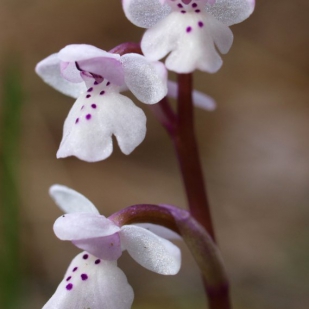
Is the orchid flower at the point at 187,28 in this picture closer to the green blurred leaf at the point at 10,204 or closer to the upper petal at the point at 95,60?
the upper petal at the point at 95,60

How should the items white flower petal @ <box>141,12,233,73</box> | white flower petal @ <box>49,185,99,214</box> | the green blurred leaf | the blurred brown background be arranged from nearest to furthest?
white flower petal @ <box>141,12,233,73</box>, white flower petal @ <box>49,185,99,214</box>, the green blurred leaf, the blurred brown background

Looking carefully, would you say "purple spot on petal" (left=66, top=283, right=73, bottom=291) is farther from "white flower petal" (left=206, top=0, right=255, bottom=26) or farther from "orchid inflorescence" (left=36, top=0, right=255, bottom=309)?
"white flower petal" (left=206, top=0, right=255, bottom=26)

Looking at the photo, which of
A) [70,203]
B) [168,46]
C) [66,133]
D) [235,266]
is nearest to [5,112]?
[70,203]

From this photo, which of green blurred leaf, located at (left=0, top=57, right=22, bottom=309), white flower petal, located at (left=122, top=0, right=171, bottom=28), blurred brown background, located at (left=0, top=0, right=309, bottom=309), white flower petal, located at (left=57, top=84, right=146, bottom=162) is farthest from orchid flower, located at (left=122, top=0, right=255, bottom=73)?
blurred brown background, located at (left=0, top=0, right=309, bottom=309)

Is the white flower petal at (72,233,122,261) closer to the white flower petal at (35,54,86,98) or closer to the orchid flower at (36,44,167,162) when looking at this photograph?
the orchid flower at (36,44,167,162)

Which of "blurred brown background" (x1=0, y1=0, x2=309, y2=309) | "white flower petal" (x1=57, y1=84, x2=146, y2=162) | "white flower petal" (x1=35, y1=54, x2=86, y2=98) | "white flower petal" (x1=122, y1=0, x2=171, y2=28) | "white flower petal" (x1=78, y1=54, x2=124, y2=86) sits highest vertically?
"white flower petal" (x1=122, y1=0, x2=171, y2=28)

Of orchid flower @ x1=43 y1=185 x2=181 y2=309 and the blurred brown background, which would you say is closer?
orchid flower @ x1=43 y1=185 x2=181 y2=309

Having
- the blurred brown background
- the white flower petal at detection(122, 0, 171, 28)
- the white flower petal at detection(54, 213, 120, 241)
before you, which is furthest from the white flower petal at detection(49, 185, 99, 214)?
the blurred brown background

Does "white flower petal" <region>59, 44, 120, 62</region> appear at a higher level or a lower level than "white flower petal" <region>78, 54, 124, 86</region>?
higher

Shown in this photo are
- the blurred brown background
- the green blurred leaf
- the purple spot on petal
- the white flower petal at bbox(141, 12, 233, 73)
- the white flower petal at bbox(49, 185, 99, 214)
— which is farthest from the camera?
the blurred brown background

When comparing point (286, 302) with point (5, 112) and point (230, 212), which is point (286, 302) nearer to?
point (230, 212)
